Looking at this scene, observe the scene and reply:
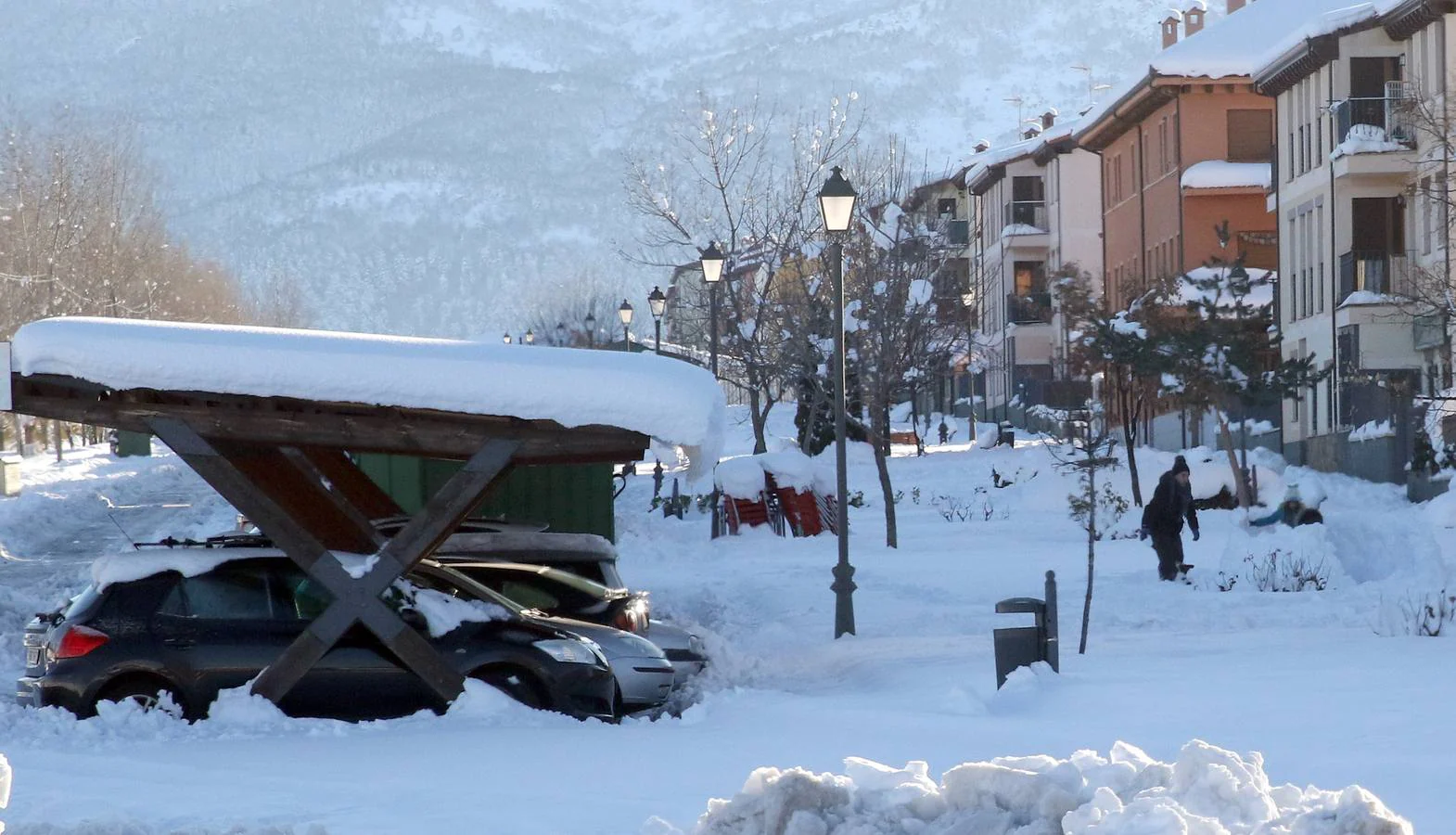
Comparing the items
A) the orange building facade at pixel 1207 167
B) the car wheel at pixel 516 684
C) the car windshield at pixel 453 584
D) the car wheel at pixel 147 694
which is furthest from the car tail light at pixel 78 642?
the orange building facade at pixel 1207 167

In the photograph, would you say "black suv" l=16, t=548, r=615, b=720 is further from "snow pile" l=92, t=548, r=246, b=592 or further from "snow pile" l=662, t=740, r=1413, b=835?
"snow pile" l=662, t=740, r=1413, b=835

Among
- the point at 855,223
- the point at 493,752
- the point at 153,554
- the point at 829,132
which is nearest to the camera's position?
the point at 493,752

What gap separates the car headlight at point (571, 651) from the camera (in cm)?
1337

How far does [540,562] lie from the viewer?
15578 mm

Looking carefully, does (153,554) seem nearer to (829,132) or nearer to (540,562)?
(540,562)

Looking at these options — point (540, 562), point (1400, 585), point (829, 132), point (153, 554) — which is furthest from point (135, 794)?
point (829, 132)

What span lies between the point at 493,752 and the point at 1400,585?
1148 centimetres

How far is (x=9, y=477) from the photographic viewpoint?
50.6 metres

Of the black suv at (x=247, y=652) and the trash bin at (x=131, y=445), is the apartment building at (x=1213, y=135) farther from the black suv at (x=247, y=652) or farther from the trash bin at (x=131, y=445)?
the black suv at (x=247, y=652)

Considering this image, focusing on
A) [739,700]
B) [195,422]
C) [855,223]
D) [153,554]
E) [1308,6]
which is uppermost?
[1308,6]

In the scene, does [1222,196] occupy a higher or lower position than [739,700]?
higher

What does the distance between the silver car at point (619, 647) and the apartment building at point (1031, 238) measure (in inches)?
2321

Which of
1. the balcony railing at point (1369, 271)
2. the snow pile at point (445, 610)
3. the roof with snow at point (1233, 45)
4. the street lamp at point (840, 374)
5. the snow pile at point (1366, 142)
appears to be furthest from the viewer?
the roof with snow at point (1233, 45)

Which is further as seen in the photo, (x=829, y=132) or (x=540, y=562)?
(x=829, y=132)
